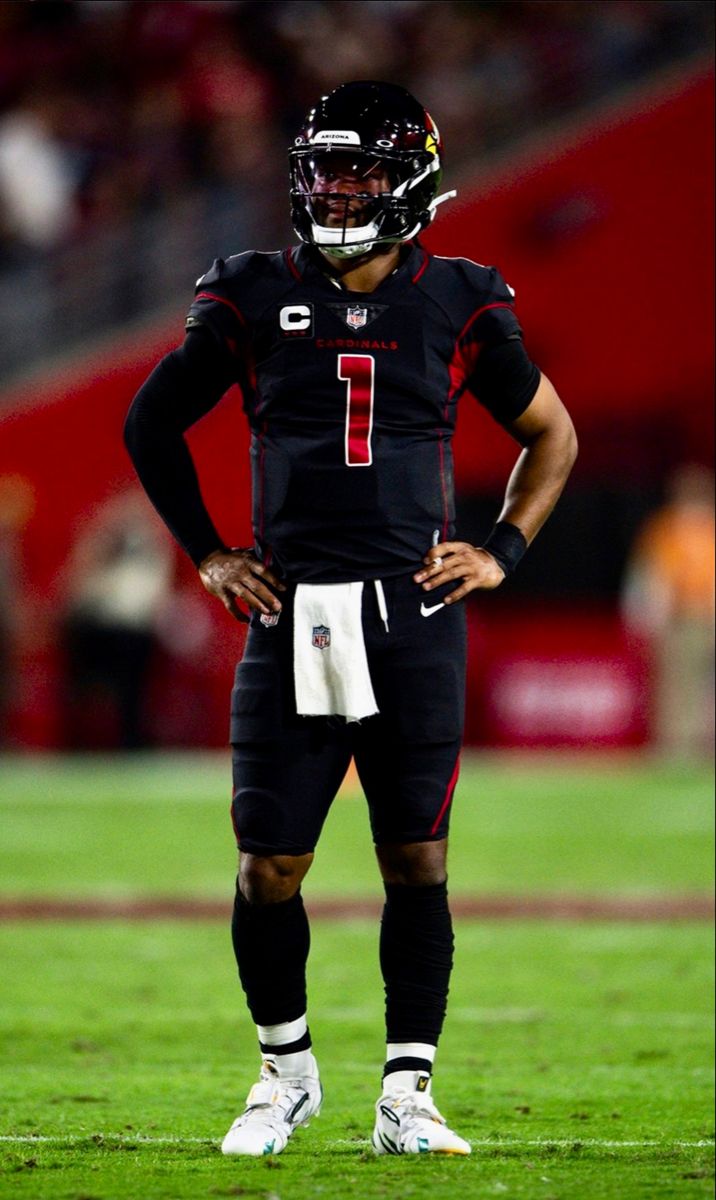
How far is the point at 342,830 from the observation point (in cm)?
1255

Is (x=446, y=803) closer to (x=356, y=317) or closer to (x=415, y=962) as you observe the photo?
(x=415, y=962)

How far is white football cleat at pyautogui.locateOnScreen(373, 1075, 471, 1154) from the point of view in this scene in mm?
4230

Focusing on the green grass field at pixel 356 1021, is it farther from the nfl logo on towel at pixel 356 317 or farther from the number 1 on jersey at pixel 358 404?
the nfl logo on towel at pixel 356 317

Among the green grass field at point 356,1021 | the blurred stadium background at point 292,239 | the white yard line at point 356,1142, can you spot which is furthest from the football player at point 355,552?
the blurred stadium background at point 292,239

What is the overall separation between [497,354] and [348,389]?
1.15 feet

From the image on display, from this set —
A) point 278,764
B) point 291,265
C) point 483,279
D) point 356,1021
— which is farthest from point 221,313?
point 356,1021

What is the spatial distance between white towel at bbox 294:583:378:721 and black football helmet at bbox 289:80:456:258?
2.43ft

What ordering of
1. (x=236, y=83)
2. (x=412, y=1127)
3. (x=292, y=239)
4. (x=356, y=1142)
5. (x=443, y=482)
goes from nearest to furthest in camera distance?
1. (x=412, y=1127)
2. (x=443, y=482)
3. (x=356, y=1142)
4. (x=292, y=239)
5. (x=236, y=83)

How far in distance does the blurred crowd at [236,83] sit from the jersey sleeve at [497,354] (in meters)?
12.5

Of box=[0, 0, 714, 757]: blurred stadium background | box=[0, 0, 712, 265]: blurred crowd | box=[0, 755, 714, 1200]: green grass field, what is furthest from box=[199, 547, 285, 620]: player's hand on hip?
box=[0, 0, 712, 265]: blurred crowd

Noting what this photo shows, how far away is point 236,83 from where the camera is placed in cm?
1778

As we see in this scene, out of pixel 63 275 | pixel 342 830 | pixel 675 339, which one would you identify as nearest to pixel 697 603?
pixel 675 339

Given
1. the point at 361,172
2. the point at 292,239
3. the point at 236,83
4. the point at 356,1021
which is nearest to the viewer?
the point at 361,172

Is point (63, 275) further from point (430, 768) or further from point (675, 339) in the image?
point (430, 768)
